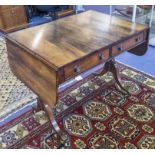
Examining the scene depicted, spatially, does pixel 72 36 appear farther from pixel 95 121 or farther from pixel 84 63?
pixel 95 121

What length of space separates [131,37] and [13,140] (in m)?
1.13

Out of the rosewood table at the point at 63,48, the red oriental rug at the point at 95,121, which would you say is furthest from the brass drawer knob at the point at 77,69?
the red oriental rug at the point at 95,121

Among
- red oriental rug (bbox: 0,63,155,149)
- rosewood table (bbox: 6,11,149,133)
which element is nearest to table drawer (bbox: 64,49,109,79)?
rosewood table (bbox: 6,11,149,133)

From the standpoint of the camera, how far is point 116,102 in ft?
6.72

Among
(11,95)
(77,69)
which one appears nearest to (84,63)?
(77,69)

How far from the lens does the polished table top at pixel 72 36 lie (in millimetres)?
1362

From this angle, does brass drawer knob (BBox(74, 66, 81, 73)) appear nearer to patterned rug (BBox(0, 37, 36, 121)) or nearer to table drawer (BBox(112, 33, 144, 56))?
table drawer (BBox(112, 33, 144, 56))

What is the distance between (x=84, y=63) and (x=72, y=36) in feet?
0.91

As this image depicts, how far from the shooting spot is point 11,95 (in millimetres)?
2164

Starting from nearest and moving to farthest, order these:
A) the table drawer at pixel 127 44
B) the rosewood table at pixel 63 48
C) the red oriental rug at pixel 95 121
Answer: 1. the rosewood table at pixel 63 48
2. the table drawer at pixel 127 44
3. the red oriental rug at pixel 95 121

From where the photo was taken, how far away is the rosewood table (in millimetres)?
1328

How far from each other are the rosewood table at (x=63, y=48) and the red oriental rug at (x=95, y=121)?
0.20 meters

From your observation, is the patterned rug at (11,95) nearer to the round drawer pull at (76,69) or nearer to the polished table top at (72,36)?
the polished table top at (72,36)

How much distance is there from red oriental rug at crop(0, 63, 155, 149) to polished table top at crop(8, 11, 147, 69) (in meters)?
0.66
